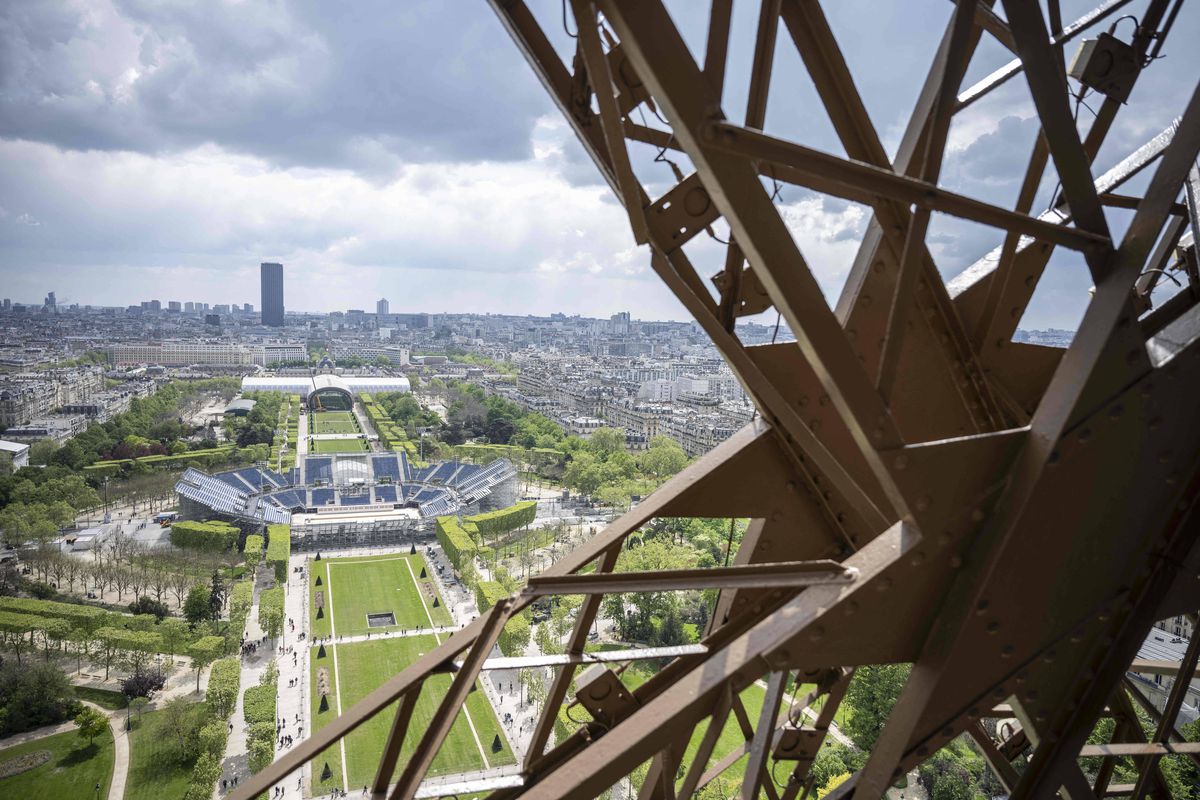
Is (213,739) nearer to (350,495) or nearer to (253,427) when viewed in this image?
(350,495)

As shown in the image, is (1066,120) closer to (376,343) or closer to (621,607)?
(621,607)

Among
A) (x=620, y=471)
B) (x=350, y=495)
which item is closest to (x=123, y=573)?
(x=350, y=495)

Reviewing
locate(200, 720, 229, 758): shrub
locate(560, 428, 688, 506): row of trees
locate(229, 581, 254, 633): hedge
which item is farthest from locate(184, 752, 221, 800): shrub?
locate(560, 428, 688, 506): row of trees

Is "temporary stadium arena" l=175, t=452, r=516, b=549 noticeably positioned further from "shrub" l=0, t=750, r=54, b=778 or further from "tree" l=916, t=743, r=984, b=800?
"tree" l=916, t=743, r=984, b=800

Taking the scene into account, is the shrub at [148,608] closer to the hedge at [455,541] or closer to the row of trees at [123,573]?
the row of trees at [123,573]

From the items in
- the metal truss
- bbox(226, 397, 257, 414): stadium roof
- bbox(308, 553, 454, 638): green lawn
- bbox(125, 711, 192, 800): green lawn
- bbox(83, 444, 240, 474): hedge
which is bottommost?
bbox(125, 711, 192, 800): green lawn

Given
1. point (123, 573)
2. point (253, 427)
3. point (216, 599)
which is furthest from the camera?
point (253, 427)
